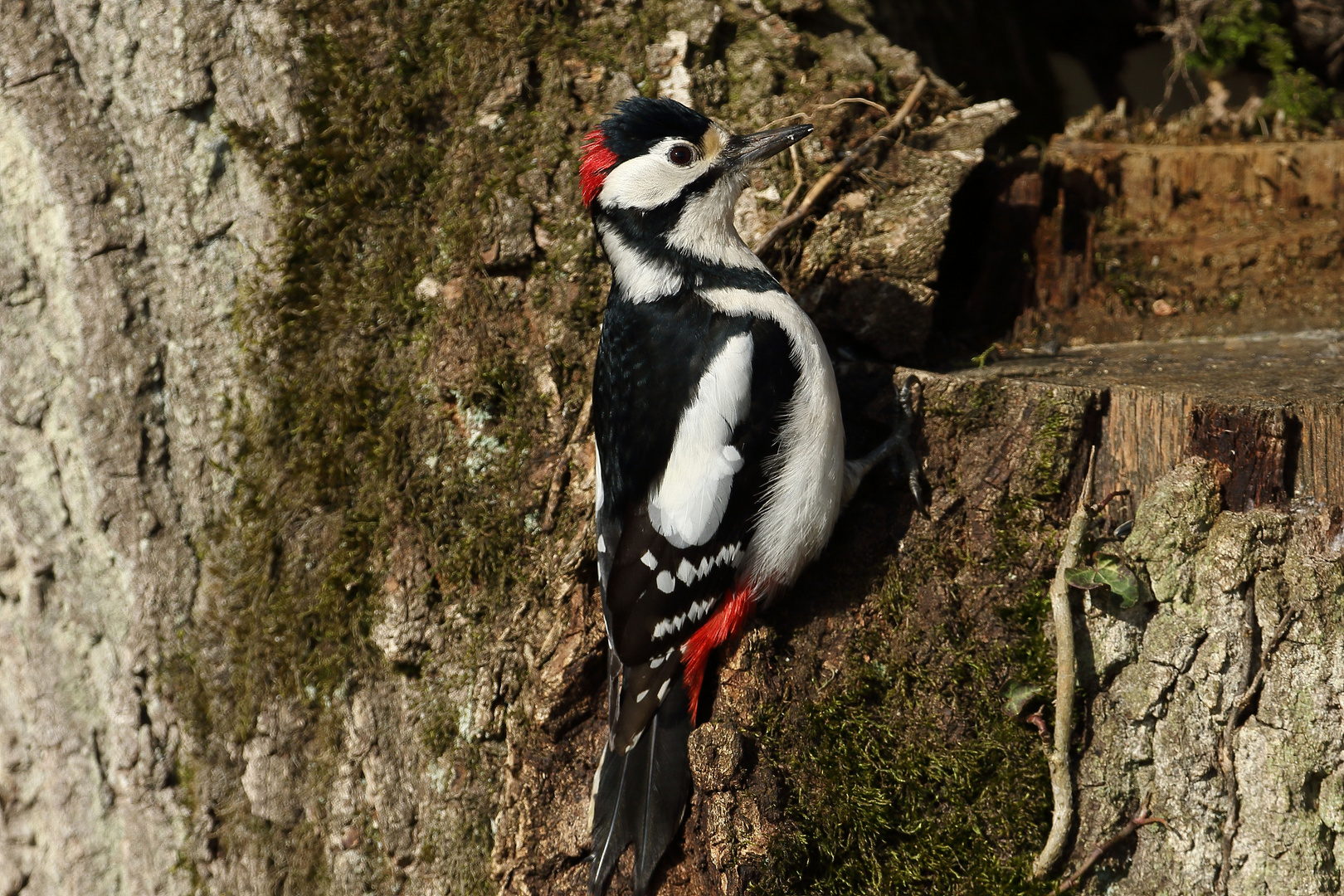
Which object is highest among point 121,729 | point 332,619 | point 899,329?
point 899,329

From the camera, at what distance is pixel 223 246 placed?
2.89 meters

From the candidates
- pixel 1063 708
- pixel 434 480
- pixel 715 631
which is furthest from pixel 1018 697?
pixel 434 480

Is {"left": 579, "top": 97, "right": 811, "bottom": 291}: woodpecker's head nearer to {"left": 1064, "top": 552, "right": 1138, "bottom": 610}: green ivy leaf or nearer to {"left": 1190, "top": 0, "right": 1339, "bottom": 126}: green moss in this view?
{"left": 1064, "top": 552, "right": 1138, "bottom": 610}: green ivy leaf

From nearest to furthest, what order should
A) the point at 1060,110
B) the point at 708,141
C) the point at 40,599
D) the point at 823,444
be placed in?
the point at 823,444, the point at 708,141, the point at 40,599, the point at 1060,110

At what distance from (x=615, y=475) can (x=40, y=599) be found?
7.13 ft

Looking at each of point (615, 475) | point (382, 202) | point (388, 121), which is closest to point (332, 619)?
point (615, 475)

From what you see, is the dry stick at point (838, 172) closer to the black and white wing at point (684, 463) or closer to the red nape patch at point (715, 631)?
the black and white wing at point (684, 463)

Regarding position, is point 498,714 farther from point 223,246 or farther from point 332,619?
point 223,246

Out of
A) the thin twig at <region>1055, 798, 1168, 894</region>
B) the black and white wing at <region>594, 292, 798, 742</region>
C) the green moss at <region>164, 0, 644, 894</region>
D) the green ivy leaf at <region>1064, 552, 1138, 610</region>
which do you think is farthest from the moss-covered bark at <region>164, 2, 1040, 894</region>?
the thin twig at <region>1055, 798, 1168, 894</region>

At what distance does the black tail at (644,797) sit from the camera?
2195 mm

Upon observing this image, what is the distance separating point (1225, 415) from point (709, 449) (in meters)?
1.21

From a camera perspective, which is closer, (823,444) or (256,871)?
(823,444)

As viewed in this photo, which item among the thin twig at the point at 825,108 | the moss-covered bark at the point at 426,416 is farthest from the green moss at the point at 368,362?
the thin twig at the point at 825,108

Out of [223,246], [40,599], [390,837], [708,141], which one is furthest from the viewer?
[40,599]
